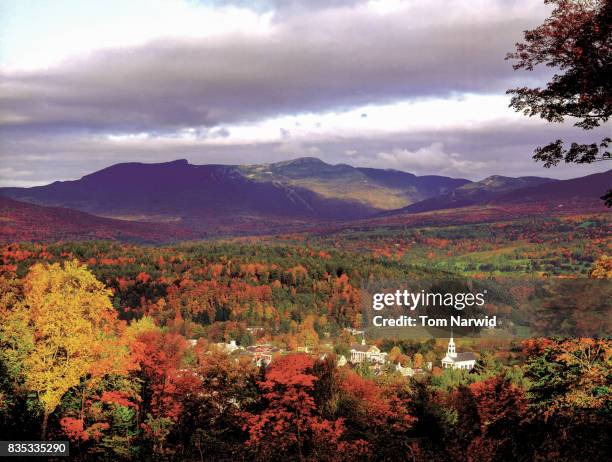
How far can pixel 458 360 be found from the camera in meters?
81.4

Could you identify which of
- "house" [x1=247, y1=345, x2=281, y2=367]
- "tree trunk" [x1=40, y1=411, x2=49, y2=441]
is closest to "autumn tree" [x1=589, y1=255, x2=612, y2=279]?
"tree trunk" [x1=40, y1=411, x2=49, y2=441]

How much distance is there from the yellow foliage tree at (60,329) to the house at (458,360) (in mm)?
57311

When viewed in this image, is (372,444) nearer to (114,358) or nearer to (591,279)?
(114,358)

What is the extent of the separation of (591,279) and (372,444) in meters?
19.1

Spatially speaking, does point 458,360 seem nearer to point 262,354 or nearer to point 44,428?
point 262,354

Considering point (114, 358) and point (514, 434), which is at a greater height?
point (114, 358)

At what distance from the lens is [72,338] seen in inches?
1133

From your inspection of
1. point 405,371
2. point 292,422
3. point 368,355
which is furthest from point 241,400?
point 368,355

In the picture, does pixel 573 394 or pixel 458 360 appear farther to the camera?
pixel 458 360

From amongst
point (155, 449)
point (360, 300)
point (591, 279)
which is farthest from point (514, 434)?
point (360, 300)

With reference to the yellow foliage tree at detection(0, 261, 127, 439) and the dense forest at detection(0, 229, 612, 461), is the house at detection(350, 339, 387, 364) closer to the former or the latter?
the dense forest at detection(0, 229, 612, 461)

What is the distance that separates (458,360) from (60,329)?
63179 millimetres

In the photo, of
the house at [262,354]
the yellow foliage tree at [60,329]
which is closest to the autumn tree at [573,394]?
the yellow foliage tree at [60,329]

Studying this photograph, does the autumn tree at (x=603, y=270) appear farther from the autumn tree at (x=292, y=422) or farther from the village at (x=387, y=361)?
Result: the village at (x=387, y=361)
